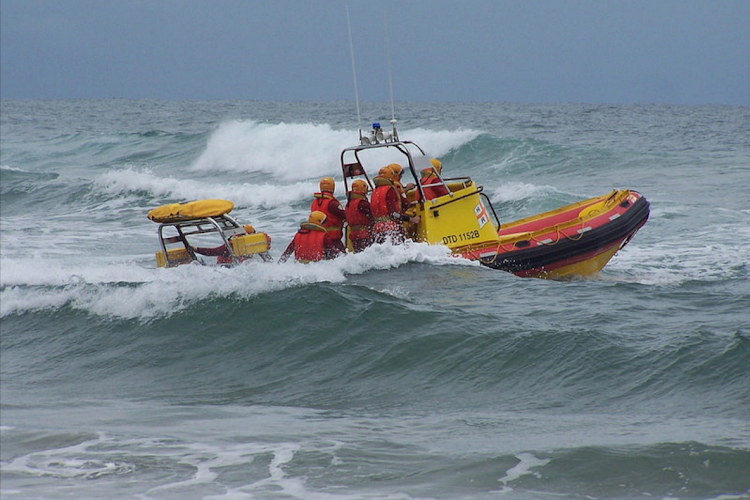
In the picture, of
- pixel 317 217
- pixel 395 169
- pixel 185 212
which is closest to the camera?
pixel 185 212

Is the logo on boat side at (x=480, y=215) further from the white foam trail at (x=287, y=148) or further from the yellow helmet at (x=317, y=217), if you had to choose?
the white foam trail at (x=287, y=148)

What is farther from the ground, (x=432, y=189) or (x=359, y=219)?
(x=432, y=189)

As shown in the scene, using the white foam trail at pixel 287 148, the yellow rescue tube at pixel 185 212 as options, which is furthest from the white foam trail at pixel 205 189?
the yellow rescue tube at pixel 185 212

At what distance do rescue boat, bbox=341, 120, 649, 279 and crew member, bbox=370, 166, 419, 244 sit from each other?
16cm

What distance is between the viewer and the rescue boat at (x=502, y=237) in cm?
827

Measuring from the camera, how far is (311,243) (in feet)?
25.7

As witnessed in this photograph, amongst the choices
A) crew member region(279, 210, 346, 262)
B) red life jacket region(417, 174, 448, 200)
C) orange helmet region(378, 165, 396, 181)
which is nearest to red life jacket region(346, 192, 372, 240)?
orange helmet region(378, 165, 396, 181)

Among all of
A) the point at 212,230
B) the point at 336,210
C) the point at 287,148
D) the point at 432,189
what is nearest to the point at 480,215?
the point at 432,189

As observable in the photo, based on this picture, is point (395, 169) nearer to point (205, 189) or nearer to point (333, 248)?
point (333, 248)

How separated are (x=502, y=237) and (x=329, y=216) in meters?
1.82

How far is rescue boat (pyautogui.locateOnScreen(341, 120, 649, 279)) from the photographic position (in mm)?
8266

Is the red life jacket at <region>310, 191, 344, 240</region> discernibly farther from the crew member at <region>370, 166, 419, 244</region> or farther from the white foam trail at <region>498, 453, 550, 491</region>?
the white foam trail at <region>498, 453, 550, 491</region>

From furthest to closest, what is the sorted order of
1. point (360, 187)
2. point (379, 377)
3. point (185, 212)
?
1. point (360, 187)
2. point (185, 212)
3. point (379, 377)

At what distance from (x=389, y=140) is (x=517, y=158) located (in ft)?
44.2
